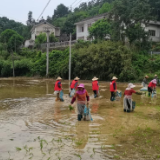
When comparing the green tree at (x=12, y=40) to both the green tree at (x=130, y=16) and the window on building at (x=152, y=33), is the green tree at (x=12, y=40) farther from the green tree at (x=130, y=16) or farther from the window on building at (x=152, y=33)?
the window on building at (x=152, y=33)

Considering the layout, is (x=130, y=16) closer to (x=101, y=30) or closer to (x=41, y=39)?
(x=101, y=30)

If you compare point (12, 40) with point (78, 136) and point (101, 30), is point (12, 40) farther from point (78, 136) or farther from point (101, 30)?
point (78, 136)

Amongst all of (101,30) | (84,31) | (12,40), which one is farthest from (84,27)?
(12,40)

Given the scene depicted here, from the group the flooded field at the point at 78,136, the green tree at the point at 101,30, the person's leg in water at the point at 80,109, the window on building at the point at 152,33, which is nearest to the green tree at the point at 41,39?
the green tree at the point at 101,30

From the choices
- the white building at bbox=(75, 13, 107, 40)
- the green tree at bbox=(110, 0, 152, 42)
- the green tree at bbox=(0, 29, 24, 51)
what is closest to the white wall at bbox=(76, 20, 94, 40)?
the white building at bbox=(75, 13, 107, 40)

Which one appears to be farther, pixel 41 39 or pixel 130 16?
pixel 41 39

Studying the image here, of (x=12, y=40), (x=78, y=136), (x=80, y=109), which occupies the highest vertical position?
(x=12, y=40)

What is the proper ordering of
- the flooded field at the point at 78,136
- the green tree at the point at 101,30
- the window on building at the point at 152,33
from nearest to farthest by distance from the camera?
the flooded field at the point at 78,136 < the green tree at the point at 101,30 < the window on building at the point at 152,33

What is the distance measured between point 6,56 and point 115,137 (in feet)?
167

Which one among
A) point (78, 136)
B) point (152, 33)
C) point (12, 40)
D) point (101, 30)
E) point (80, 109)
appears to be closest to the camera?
point (78, 136)

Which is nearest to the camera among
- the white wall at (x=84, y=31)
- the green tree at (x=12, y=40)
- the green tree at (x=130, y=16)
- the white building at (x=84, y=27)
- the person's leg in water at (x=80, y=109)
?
the person's leg in water at (x=80, y=109)

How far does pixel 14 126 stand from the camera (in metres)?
8.37

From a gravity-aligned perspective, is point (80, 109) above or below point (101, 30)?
below

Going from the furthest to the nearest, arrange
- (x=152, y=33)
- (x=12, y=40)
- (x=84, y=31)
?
(x=12, y=40) < (x=84, y=31) < (x=152, y=33)
